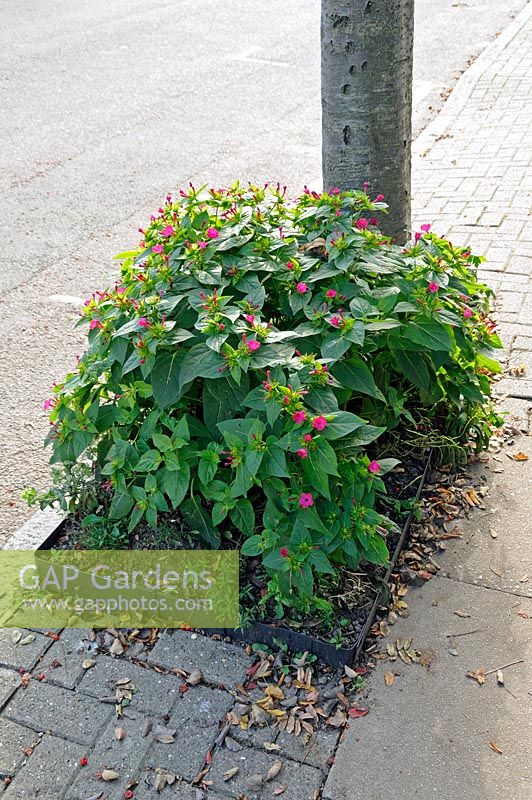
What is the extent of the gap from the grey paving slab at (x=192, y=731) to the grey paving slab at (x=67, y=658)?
0.41m

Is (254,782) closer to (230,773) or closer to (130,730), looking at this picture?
(230,773)

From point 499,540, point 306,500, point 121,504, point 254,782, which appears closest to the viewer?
point 254,782

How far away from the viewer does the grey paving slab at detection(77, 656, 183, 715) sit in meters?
2.83

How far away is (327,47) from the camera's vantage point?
3633 millimetres

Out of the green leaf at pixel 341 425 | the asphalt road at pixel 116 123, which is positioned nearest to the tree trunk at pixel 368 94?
the asphalt road at pixel 116 123

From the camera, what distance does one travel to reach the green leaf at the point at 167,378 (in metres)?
2.93

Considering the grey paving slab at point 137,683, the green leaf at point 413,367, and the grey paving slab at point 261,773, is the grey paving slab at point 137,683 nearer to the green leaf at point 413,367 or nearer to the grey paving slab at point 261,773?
the grey paving slab at point 261,773

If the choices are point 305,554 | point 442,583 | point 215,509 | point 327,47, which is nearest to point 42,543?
point 215,509

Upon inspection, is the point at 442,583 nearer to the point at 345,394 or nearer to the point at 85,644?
the point at 345,394

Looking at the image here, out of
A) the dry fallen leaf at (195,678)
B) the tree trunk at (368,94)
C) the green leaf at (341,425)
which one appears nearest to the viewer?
the green leaf at (341,425)

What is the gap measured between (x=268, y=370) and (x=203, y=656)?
41.5 inches

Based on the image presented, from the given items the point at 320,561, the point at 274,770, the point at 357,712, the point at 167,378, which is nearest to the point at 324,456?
the point at 320,561

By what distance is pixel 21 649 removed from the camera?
3.06 metres

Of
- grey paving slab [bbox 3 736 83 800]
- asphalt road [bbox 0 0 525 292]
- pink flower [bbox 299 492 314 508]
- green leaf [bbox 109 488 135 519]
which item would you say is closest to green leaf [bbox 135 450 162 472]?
green leaf [bbox 109 488 135 519]
